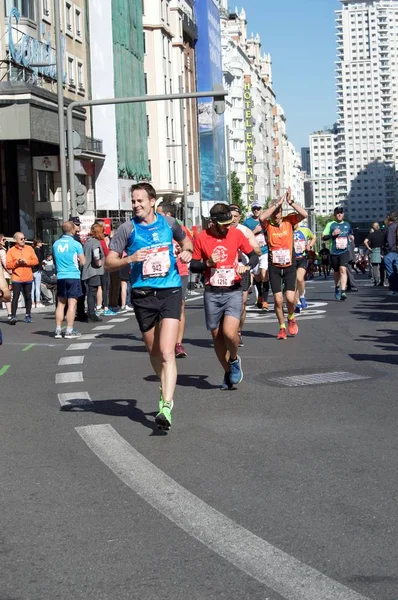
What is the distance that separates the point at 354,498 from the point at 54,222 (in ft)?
133

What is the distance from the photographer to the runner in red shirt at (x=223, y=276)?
11.4 meters

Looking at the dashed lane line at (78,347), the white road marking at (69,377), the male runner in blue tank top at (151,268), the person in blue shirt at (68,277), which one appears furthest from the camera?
the person in blue shirt at (68,277)

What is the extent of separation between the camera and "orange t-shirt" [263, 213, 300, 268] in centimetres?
1738

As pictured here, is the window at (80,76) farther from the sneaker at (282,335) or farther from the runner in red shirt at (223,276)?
the runner in red shirt at (223,276)

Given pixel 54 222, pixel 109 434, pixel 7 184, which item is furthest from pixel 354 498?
pixel 54 222

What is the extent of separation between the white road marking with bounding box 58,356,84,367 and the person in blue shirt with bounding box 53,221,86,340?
3.94m

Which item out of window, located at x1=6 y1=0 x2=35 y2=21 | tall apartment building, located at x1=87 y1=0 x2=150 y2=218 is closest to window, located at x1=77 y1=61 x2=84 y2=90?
tall apartment building, located at x1=87 y1=0 x2=150 y2=218

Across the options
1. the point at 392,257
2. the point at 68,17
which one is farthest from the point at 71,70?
the point at 392,257

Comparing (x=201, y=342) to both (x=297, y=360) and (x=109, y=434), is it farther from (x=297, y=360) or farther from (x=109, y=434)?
(x=109, y=434)

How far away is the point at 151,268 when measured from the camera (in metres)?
9.37

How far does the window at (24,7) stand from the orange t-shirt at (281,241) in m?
25.7

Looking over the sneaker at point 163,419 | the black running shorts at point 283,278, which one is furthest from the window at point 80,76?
the sneaker at point 163,419

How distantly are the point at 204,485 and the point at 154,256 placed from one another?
9.63 ft

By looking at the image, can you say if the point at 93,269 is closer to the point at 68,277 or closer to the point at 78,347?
the point at 68,277
